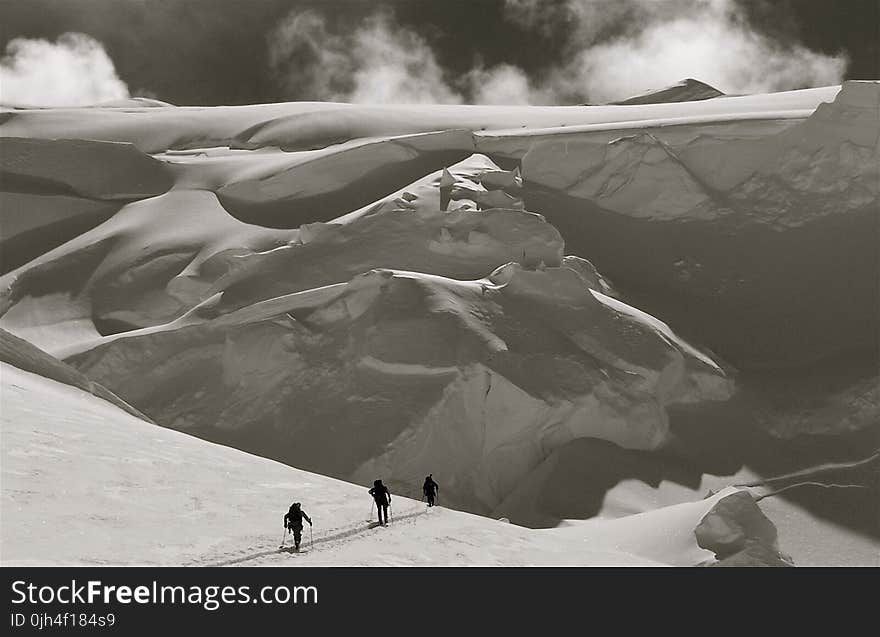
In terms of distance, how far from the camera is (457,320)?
23.1m

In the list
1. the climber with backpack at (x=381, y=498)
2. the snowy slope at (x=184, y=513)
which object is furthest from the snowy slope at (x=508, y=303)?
the climber with backpack at (x=381, y=498)

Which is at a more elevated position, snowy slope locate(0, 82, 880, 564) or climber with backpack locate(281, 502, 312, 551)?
snowy slope locate(0, 82, 880, 564)

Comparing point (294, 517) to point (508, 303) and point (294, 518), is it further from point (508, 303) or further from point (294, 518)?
point (508, 303)

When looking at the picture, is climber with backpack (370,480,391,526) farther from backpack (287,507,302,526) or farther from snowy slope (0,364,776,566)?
backpack (287,507,302,526)

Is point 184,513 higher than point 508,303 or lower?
lower

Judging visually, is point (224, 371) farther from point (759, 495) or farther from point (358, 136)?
point (358, 136)

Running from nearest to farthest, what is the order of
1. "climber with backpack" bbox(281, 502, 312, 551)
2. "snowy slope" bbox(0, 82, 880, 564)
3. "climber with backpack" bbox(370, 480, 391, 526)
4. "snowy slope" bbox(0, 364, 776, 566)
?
"snowy slope" bbox(0, 364, 776, 566) < "climber with backpack" bbox(281, 502, 312, 551) < "climber with backpack" bbox(370, 480, 391, 526) < "snowy slope" bbox(0, 82, 880, 564)

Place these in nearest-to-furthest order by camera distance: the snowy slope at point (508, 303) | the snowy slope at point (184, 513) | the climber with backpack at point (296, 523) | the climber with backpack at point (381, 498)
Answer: the snowy slope at point (184, 513) < the climber with backpack at point (296, 523) < the climber with backpack at point (381, 498) < the snowy slope at point (508, 303)

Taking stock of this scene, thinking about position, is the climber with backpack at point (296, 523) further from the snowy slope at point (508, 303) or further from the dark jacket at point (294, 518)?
the snowy slope at point (508, 303)

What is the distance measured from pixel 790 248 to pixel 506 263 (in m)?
7.18

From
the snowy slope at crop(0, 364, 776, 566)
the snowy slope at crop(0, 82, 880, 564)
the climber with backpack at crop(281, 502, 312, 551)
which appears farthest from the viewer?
the snowy slope at crop(0, 82, 880, 564)

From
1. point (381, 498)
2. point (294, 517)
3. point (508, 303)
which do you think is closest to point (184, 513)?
point (294, 517)

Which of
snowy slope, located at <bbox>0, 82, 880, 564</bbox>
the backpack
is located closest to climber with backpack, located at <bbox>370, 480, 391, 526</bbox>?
snowy slope, located at <bbox>0, 82, 880, 564</bbox>
